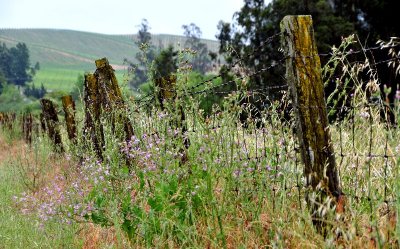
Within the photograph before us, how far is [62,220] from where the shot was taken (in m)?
4.92

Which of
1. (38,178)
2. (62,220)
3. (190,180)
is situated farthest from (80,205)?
(38,178)

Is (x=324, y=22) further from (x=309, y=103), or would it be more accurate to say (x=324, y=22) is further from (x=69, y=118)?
(x=309, y=103)

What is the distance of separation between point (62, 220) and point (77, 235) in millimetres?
204

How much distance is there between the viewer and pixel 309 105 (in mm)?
3357

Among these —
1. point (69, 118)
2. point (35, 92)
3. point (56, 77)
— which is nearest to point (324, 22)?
point (69, 118)

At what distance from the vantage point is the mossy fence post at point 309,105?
336 centimetres

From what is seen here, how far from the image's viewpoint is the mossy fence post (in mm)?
3355

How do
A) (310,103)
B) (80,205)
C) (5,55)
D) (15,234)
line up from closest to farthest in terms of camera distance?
(310,103) → (80,205) → (15,234) → (5,55)

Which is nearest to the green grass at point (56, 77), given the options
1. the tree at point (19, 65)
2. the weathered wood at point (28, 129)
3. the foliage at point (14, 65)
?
the tree at point (19, 65)

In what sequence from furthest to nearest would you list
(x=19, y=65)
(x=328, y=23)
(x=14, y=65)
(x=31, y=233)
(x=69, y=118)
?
(x=19, y=65), (x=14, y=65), (x=328, y=23), (x=69, y=118), (x=31, y=233)

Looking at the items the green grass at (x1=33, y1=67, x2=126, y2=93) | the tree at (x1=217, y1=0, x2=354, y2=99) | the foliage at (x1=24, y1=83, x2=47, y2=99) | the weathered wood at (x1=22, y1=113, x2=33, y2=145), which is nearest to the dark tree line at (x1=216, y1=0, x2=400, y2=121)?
the tree at (x1=217, y1=0, x2=354, y2=99)

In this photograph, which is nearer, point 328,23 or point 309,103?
point 309,103

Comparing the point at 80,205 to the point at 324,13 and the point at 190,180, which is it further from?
the point at 324,13

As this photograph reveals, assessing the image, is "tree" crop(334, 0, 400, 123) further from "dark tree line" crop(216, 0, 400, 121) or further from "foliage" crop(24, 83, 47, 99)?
"foliage" crop(24, 83, 47, 99)
